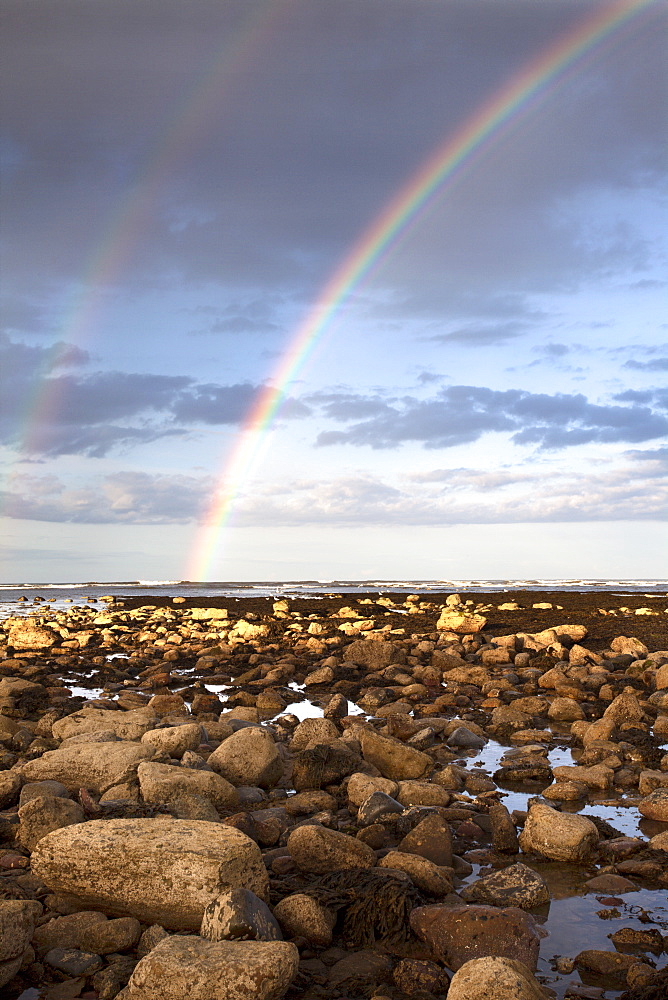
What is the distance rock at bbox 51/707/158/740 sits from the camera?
11898mm

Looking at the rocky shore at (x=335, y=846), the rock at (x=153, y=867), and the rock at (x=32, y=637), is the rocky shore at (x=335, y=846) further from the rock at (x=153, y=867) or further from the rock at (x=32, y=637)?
the rock at (x=32, y=637)

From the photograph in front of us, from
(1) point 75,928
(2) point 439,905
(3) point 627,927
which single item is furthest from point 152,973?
(3) point 627,927

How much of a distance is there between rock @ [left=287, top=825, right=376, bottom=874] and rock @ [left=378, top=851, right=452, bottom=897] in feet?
0.65

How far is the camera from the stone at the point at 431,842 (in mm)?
7688

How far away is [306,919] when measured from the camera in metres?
6.25

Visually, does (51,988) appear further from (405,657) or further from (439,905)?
(405,657)

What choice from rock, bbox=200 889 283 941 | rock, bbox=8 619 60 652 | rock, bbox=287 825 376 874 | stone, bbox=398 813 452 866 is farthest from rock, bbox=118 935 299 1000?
rock, bbox=8 619 60 652

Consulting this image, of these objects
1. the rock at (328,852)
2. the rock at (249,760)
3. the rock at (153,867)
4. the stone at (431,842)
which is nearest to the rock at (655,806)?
the stone at (431,842)

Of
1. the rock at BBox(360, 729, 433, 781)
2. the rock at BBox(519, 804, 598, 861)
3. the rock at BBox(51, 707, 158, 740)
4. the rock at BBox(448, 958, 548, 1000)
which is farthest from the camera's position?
the rock at BBox(51, 707, 158, 740)

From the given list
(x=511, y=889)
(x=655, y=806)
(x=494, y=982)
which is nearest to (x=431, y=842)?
(x=511, y=889)

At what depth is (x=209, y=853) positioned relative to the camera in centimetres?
639

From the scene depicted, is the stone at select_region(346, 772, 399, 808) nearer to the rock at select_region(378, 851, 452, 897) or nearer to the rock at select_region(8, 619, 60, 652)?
the rock at select_region(378, 851, 452, 897)

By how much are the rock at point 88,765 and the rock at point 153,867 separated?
2.70m

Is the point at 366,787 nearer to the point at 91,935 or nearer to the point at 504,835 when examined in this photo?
the point at 504,835
